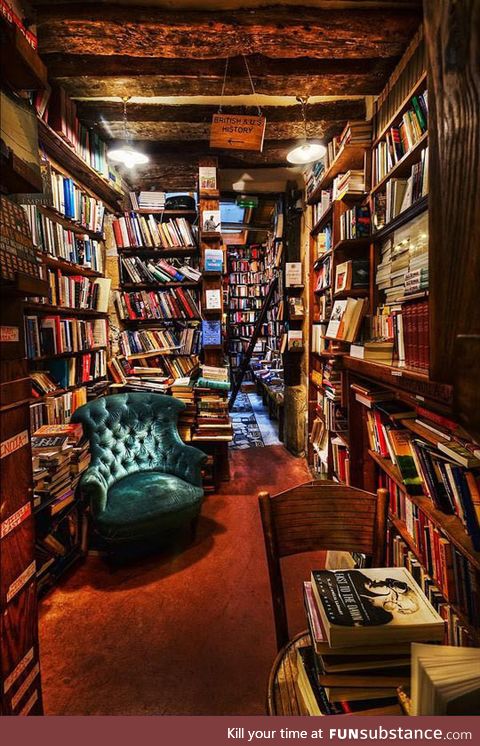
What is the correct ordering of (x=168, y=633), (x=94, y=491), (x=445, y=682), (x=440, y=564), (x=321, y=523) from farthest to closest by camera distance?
(x=94, y=491), (x=168, y=633), (x=440, y=564), (x=321, y=523), (x=445, y=682)

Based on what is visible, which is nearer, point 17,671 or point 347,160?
point 17,671

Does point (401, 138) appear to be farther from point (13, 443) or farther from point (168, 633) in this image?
point (168, 633)

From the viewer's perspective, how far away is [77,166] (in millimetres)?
2529

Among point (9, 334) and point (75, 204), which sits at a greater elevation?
point (75, 204)

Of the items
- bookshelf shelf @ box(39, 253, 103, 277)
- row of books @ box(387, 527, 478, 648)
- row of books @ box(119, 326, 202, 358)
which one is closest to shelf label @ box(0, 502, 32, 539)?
row of books @ box(387, 527, 478, 648)

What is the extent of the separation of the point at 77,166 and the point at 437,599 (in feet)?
10.5

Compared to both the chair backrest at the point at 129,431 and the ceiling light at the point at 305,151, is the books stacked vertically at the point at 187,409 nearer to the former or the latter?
the chair backrest at the point at 129,431

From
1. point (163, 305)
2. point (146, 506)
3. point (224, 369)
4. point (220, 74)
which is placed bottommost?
point (146, 506)

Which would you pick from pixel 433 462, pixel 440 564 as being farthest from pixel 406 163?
pixel 440 564

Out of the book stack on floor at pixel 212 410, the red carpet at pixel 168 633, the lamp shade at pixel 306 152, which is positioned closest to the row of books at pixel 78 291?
the book stack on floor at pixel 212 410

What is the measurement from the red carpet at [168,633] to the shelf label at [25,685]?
0.47m

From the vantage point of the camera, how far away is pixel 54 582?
199 centimetres

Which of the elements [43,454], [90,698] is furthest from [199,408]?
[90,698]

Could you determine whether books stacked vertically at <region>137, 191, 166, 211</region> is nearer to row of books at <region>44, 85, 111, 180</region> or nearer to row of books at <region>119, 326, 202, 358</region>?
row of books at <region>44, 85, 111, 180</region>
